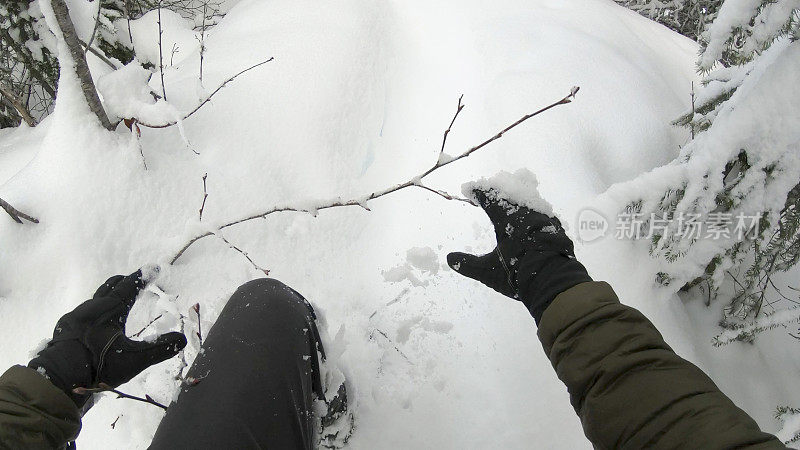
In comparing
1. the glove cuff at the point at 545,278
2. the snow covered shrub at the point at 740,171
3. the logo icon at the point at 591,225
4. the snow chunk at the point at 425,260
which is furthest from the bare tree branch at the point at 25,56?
the snow covered shrub at the point at 740,171

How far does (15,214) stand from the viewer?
1752 millimetres

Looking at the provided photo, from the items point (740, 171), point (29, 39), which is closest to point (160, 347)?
point (740, 171)

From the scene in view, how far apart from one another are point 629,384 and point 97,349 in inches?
64.4

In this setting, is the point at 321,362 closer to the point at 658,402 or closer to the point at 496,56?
the point at 658,402

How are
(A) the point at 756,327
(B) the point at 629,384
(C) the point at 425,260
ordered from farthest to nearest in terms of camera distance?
(C) the point at 425,260
(A) the point at 756,327
(B) the point at 629,384

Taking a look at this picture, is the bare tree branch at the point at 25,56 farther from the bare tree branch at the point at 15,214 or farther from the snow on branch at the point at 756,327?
the snow on branch at the point at 756,327

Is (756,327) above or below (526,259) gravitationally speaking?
below

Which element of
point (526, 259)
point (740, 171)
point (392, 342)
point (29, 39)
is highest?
point (740, 171)

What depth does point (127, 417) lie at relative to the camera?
1.63 m

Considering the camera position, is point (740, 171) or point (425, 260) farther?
point (425, 260)

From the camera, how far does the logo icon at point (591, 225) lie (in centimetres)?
205

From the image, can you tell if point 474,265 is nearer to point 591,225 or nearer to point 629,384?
point 629,384

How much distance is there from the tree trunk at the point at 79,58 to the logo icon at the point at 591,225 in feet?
7.91

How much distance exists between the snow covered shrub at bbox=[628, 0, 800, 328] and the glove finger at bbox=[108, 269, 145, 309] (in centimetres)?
222
